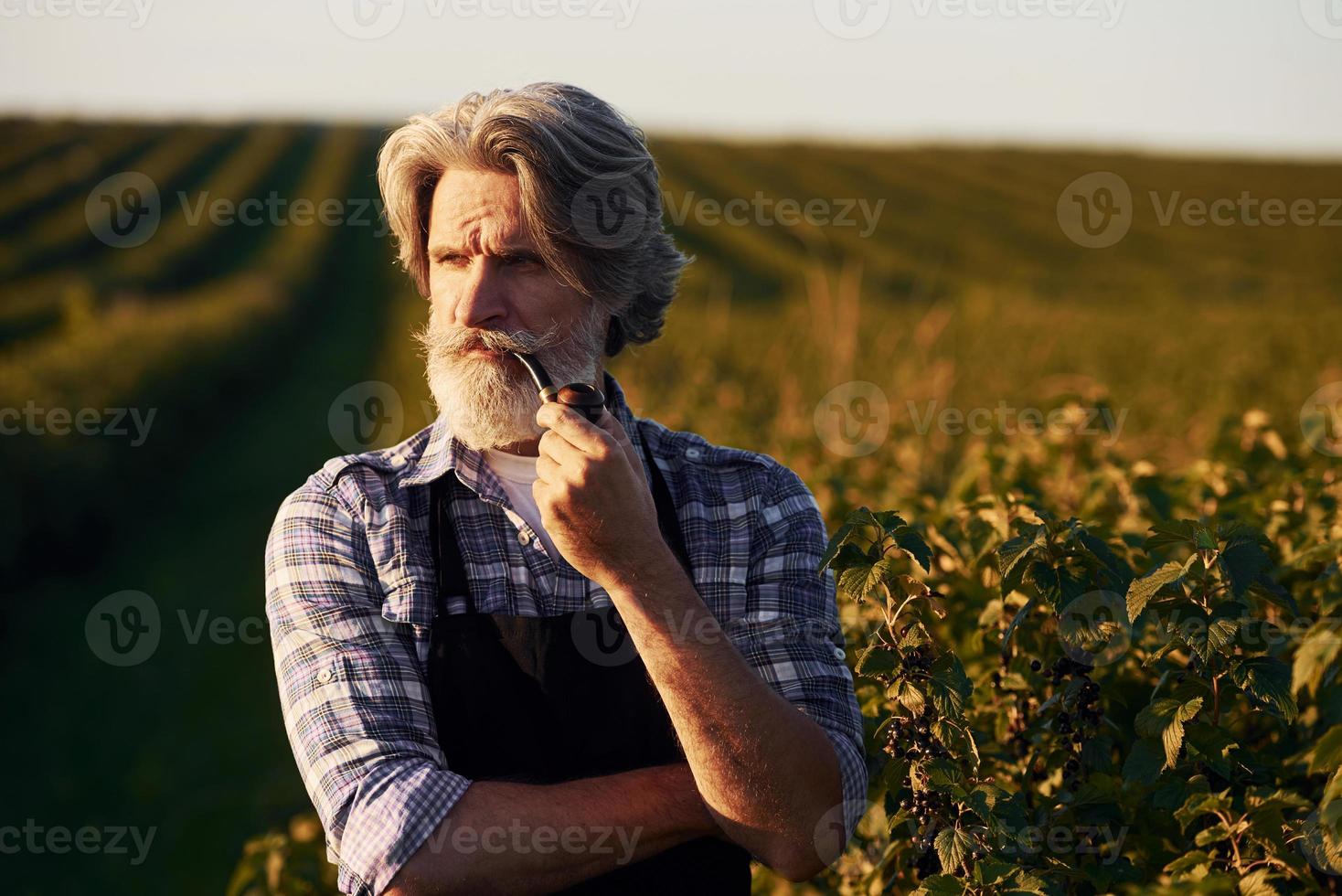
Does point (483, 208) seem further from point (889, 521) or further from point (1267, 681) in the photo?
point (1267, 681)

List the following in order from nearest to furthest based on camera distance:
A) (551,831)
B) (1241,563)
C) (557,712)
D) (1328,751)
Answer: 1. (1328,751)
2. (1241,563)
3. (551,831)
4. (557,712)

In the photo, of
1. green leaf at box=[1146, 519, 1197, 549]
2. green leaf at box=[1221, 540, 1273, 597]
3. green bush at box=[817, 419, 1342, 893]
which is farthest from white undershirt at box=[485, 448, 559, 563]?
green leaf at box=[1221, 540, 1273, 597]

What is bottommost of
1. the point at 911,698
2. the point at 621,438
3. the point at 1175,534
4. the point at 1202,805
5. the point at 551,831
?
the point at 551,831

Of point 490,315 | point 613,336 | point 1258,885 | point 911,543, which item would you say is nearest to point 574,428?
point 490,315

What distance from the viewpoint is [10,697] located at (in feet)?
23.1

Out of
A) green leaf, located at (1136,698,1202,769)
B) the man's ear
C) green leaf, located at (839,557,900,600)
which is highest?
the man's ear

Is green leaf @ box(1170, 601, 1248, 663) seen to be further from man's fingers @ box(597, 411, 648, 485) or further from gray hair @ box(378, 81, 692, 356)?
gray hair @ box(378, 81, 692, 356)

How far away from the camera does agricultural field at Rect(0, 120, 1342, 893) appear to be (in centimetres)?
179

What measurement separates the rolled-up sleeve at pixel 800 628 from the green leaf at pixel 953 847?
0.36 m

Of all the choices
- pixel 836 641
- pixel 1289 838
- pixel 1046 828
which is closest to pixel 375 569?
pixel 836 641

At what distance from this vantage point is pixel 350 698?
189cm

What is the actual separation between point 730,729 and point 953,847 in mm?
372

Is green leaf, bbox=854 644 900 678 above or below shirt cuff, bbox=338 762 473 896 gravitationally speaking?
above

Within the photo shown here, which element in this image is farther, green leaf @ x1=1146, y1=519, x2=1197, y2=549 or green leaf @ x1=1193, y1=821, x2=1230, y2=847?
green leaf @ x1=1146, y1=519, x2=1197, y2=549
